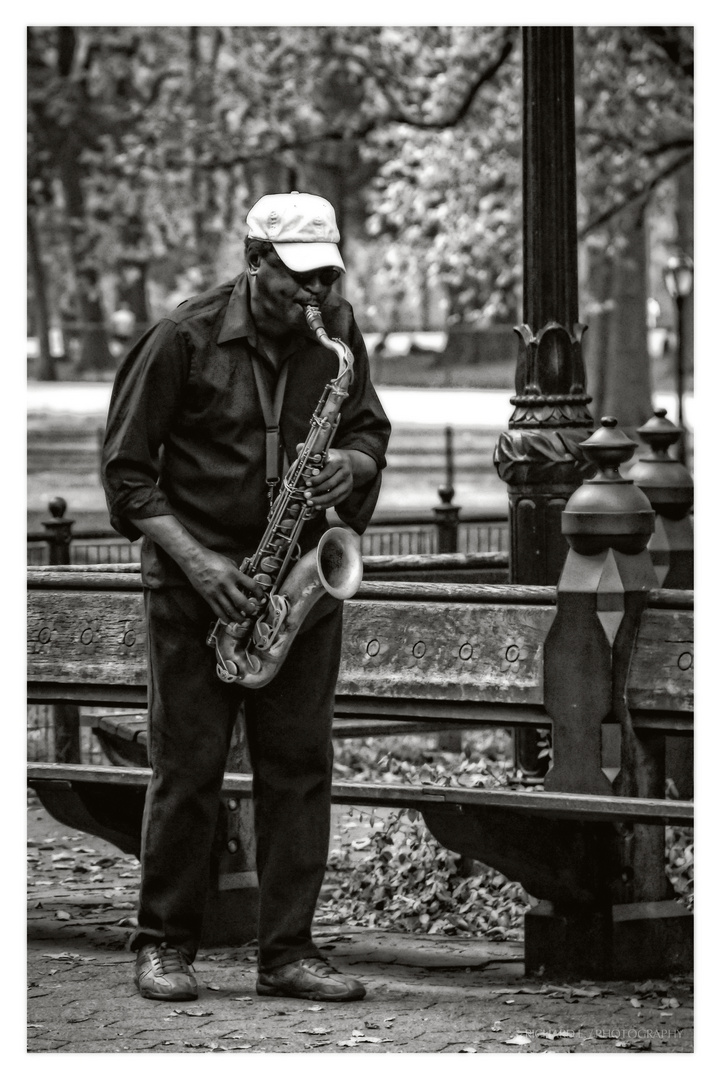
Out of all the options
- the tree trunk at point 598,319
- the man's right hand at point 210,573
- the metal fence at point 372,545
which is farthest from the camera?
the tree trunk at point 598,319

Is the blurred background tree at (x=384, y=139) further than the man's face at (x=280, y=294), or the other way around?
the blurred background tree at (x=384, y=139)

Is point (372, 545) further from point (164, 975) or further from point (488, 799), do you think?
point (164, 975)

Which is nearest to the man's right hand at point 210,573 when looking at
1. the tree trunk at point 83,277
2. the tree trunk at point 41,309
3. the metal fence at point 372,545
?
the metal fence at point 372,545

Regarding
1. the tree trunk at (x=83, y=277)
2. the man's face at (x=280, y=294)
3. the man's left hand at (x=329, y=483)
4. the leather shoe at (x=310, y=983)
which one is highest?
the tree trunk at (x=83, y=277)

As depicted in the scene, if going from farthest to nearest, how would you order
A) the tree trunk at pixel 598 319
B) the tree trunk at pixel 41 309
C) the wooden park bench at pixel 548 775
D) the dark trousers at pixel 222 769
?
the tree trunk at pixel 41 309 → the tree trunk at pixel 598 319 → the wooden park bench at pixel 548 775 → the dark trousers at pixel 222 769

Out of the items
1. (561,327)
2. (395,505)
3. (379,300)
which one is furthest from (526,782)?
(379,300)

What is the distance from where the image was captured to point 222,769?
495 centimetres

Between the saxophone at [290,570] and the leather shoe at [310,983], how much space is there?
80 centimetres

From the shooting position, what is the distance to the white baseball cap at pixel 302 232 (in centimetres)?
457

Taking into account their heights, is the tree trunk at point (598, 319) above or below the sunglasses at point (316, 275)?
above

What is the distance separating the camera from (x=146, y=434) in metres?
4.74

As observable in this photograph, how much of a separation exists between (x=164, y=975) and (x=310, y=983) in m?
0.39

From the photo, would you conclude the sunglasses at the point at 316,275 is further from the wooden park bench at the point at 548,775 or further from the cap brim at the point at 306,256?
the wooden park bench at the point at 548,775
